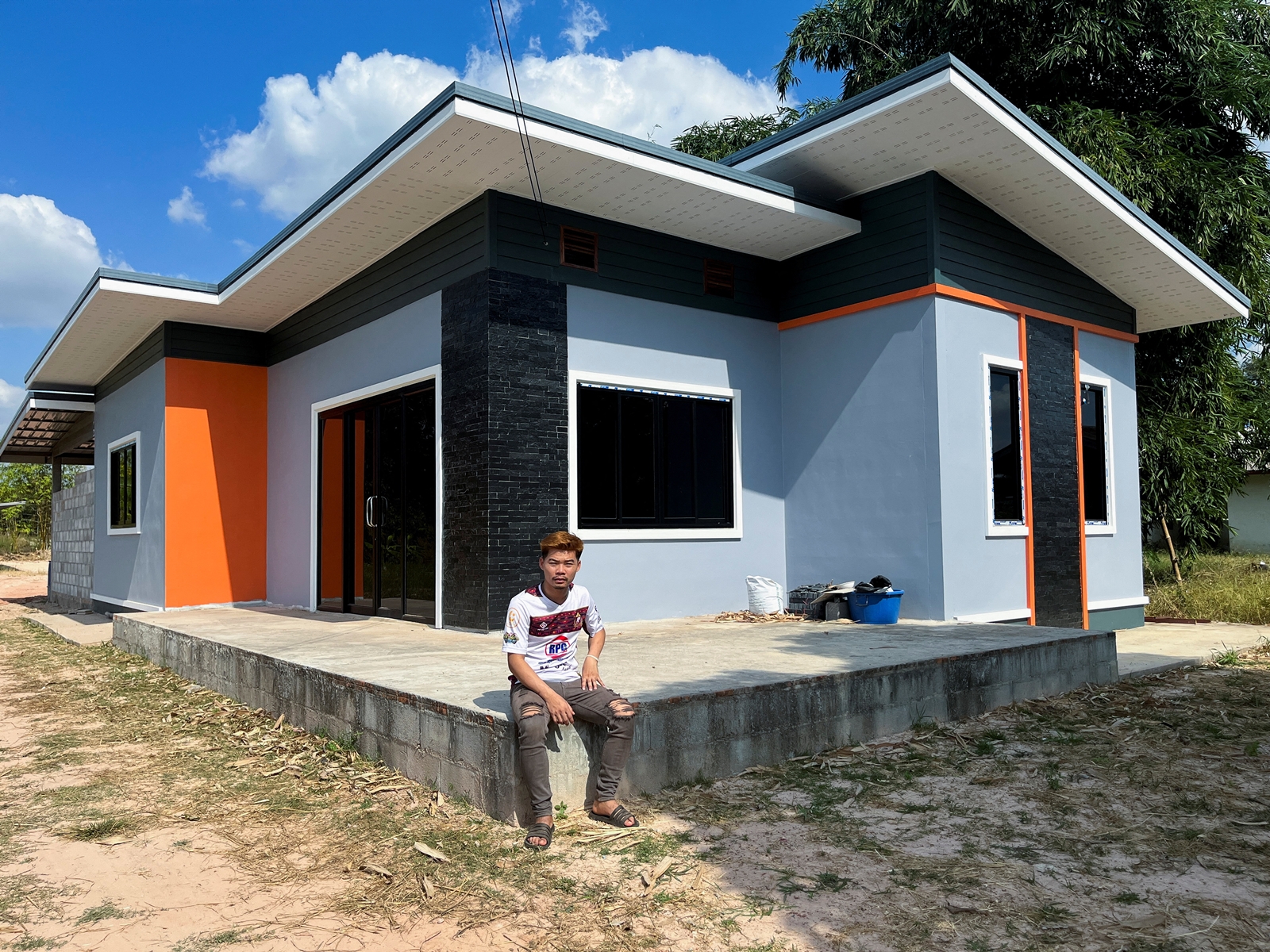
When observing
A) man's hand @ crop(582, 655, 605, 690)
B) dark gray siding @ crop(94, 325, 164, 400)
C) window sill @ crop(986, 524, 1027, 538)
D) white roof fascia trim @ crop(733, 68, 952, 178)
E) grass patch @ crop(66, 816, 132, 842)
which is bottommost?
grass patch @ crop(66, 816, 132, 842)

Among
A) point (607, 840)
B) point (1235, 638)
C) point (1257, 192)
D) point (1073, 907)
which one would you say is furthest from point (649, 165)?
point (1257, 192)

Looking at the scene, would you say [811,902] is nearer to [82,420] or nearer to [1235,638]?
[1235,638]

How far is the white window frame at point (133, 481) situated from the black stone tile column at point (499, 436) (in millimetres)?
6130

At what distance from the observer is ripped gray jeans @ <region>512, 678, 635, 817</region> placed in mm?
3914

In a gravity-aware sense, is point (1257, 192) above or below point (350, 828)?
above

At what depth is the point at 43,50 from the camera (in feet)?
35.9

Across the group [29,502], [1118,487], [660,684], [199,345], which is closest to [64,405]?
[199,345]

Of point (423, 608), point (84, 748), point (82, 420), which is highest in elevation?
point (82, 420)

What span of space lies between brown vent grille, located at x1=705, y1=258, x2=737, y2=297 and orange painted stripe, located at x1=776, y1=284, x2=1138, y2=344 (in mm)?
761

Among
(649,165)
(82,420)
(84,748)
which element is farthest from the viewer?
(82,420)

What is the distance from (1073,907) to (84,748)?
556cm

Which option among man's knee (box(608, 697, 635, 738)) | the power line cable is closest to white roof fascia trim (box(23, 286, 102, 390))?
the power line cable

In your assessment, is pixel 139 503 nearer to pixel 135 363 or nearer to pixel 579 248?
pixel 135 363

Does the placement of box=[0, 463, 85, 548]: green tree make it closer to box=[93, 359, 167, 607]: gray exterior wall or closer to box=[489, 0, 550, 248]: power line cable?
box=[93, 359, 167, 607]: gray exterior wall
